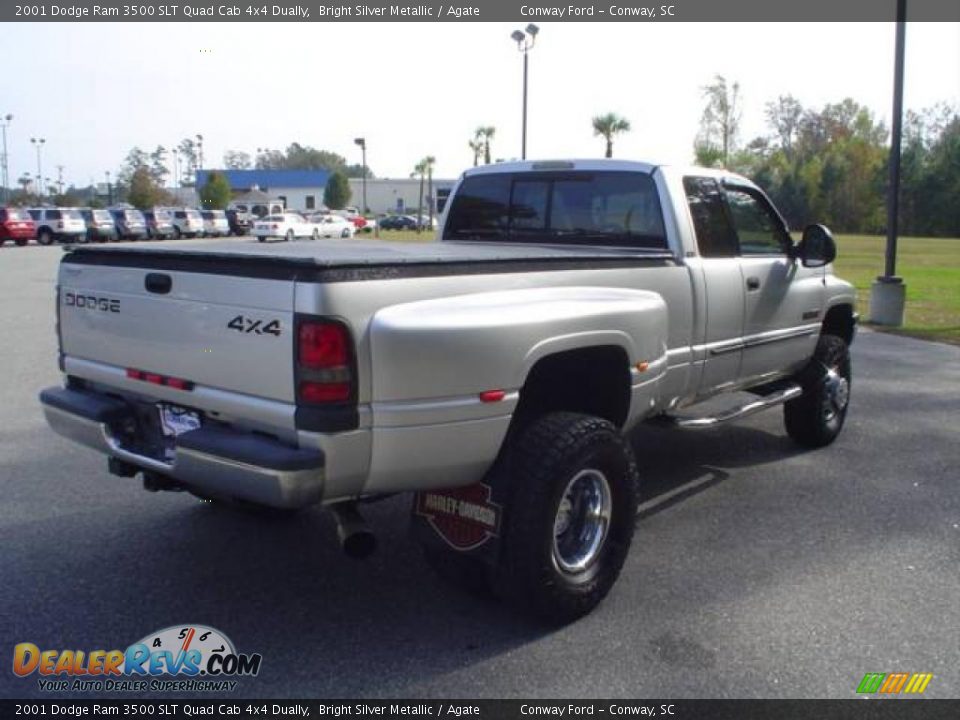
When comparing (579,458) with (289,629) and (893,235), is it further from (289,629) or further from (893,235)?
(893,235)

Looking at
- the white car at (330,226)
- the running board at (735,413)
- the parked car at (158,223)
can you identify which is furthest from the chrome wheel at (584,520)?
the white car at (330,226)

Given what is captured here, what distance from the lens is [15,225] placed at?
39.6 m

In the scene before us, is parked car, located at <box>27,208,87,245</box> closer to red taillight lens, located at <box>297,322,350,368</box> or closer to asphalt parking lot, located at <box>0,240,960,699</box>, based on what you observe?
asphalt parking lot, located at <box>0,240,960,699</box>

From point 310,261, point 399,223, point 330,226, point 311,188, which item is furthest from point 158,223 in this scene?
point 311,188

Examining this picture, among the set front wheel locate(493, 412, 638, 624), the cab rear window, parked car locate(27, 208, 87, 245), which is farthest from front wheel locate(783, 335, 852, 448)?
parked car locate(27, 208, 87, 245)

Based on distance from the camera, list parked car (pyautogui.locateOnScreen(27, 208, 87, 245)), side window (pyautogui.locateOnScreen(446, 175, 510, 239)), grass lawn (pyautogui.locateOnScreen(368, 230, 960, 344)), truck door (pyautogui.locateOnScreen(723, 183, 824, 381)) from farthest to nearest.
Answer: parked car (pyautogui.locateOnScreen(27, 208, 87, 245)) → grass lawn (pyautogui.locateOnScreen(368, 230, 960, 344)) → side window (pyautogui.locateOnScreen(446, 175, 510, 239)) → truck door (pyautogui.locateOnScreen(723, 183, 824, 381))

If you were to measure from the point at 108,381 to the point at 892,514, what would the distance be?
14.2 ft

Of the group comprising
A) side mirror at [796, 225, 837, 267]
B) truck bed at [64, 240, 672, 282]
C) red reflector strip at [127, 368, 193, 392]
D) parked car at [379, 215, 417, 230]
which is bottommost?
red reflector strip at [127, 368, 193, 392]

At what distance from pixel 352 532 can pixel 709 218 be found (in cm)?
300

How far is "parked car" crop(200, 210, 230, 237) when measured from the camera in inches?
2034

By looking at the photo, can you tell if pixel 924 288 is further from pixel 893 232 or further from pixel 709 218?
pixel 709 218

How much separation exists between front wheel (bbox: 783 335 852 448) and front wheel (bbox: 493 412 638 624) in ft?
9.73

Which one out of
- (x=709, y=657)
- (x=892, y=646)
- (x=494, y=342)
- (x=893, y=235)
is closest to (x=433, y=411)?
(x=494, y=342)

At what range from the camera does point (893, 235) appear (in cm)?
1423
